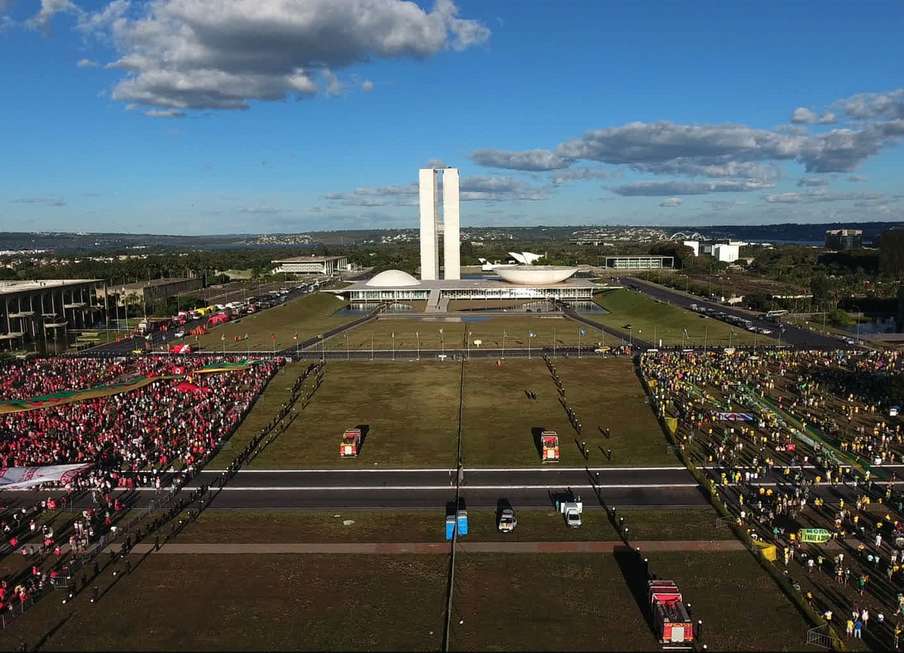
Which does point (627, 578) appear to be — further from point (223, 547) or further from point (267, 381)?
point (267, 381)

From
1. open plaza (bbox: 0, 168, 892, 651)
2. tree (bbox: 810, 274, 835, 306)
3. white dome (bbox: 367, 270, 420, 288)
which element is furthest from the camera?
white dome (bbox: 367, 270, 420, 288)

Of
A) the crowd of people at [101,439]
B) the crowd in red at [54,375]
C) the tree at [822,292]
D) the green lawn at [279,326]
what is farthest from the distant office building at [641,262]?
the crowd in red at [54,375]

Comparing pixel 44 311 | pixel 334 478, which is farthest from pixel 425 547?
pixel 44 311

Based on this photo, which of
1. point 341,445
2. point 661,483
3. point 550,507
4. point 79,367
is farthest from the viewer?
point 79,367

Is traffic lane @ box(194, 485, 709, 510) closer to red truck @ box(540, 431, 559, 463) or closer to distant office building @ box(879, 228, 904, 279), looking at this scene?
red truck @ box(540, 431, 559, 463)

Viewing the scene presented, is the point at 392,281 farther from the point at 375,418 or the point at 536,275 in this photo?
the point at 375,418

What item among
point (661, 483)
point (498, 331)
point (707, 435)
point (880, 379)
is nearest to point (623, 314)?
point (498, 331)

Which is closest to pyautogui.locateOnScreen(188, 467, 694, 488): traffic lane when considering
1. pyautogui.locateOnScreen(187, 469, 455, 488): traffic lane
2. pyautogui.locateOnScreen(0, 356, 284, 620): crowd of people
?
pyautogui.locateOnScreen(187, 469, 455, 488): traffic lane
